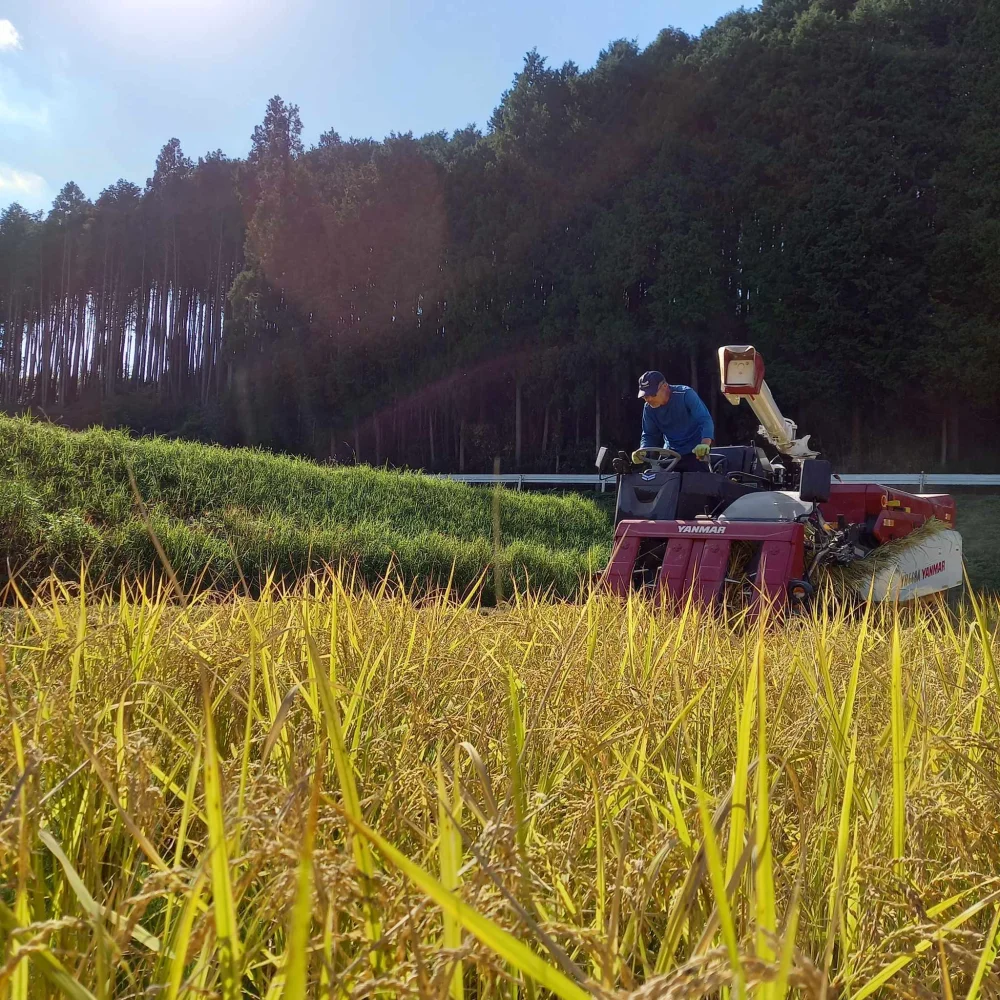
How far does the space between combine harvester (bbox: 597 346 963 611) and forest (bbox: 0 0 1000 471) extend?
14.9 meters

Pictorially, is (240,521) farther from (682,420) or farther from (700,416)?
(700,416)

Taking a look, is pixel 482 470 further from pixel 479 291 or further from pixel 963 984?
pixel 963 984

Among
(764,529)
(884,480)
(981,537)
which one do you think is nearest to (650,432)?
(764,529)

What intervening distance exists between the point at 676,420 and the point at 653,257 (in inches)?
764

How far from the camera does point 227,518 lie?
7.64 metres

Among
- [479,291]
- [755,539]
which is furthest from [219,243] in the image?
[755,539]

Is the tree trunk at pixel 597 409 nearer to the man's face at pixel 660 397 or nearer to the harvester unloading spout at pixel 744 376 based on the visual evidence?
the man's face at pixel 660 397

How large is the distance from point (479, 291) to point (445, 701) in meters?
26.8

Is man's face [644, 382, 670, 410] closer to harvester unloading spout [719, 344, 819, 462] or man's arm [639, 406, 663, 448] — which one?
man's arm [639, 406, 663, 448]

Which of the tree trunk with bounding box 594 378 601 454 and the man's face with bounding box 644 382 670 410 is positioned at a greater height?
the tree trunk with bounding box 594 378 601 454

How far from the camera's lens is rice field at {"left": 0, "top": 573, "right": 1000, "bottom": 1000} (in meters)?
0.77

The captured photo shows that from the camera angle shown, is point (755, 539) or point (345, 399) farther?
point (345, 399)

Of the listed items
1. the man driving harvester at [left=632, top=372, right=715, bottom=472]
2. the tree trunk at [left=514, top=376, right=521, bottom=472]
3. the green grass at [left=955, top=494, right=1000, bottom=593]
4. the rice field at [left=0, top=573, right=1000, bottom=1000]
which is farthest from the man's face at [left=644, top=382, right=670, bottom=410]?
the tree trunk at [left=514, top=376, right=521, bottom=472]

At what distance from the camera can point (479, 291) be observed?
91.8ft
